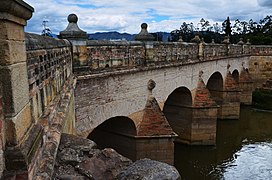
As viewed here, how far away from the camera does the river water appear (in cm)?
1205

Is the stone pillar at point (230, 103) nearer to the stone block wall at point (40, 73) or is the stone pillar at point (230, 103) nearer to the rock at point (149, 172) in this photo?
the stone block wall at point (40, 73)

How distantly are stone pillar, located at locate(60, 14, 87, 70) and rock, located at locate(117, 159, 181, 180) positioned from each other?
3909 millimetres

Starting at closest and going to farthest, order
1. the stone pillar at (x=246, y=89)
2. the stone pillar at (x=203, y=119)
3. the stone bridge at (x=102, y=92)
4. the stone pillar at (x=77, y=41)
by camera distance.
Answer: the stone bridge at (x=102, y=92)
the stone pillar at (x=77, y=41)
the stone pillar at (x=203, y=119)
the stone pillar at (x=246, y=89)

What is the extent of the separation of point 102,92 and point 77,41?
5.79ft

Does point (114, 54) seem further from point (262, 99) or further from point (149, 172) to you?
point (262, 99)

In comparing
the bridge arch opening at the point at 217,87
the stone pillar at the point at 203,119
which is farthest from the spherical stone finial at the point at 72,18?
the bridge arch opening at the point at 217,87

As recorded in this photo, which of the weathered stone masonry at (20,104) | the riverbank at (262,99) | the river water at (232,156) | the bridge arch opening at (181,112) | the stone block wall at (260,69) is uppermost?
the weathered stone masonry at (20,104)

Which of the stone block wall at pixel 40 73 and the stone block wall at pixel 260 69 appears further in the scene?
the stone block wall at pixel 260 69

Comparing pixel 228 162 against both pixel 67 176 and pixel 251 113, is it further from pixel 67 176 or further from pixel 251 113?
pixel 67 176

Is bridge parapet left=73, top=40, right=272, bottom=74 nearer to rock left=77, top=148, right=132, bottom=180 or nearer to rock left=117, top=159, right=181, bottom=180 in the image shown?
rock left=77, top=148, right=132, bottom=180

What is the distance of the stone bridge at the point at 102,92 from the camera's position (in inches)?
80.7

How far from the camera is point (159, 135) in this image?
10070mm

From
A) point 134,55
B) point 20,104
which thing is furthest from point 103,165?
point 134,55

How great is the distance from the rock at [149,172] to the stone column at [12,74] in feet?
4.58
